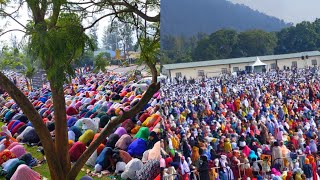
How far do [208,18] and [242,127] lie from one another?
0.88 metres

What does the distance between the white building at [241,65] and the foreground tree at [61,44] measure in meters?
0.59

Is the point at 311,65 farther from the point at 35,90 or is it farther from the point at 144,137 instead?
the point at 35,90

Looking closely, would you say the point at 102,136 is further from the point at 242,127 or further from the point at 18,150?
the point at 18,150

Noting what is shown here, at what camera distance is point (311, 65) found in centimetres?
356

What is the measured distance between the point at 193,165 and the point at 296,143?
2.94 feet

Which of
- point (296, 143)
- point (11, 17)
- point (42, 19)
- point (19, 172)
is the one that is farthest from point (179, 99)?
point (19, 172)

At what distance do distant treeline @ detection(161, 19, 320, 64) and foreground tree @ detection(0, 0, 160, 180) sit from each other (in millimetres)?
663

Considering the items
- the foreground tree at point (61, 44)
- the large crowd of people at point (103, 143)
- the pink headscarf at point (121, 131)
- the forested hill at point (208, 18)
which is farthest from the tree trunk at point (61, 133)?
the pink headscarf at point (121, 131)

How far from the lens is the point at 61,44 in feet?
10.8

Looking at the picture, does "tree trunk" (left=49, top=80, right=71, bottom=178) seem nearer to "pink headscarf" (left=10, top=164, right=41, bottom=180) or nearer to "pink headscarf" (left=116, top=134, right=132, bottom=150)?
"pink headscarf" (left=10, top=164, right=41, bottom=180)

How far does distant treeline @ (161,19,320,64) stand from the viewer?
3.14m

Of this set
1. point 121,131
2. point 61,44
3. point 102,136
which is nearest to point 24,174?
point 121,131

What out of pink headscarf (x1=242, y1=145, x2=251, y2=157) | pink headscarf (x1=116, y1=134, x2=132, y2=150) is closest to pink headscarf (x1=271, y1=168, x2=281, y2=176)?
pink headscarf (x1=242, y1=145, x2=251, y2=157)

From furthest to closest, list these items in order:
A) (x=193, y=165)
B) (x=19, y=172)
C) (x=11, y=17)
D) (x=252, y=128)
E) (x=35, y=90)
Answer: (x=35, y=90) < (x=19, y=172) < (x=11, y=17) < (x=252, y=128) < (x=193, y=165)
